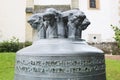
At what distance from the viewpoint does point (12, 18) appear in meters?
26.2

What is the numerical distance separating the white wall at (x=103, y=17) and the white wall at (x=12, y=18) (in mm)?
5040

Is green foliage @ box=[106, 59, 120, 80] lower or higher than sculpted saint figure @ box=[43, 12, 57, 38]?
lower

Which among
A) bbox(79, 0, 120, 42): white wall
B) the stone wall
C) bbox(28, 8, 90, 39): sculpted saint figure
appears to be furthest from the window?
bbox(28, 8, 90, 39): sculpted saint figure

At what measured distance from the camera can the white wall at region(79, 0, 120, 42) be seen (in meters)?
28.0

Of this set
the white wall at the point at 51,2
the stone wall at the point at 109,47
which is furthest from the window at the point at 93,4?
the stone wall at the point at 109,47

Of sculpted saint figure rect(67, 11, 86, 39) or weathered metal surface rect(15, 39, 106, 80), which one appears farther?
sculpted saint figure rect(67, 11, 86, 39)

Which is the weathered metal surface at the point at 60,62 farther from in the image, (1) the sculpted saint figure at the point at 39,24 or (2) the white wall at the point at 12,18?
(2) the white wall at the point at 12,18

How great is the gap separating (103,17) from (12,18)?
7298mm

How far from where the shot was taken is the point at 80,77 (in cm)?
273

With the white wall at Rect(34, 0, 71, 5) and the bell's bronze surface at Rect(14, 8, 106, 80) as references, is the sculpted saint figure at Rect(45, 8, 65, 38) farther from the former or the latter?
the white wall at Rect(34, 0, 71, 5)

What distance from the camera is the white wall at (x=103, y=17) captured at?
28008 mm

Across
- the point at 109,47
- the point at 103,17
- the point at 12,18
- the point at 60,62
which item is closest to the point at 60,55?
the point at 60,62

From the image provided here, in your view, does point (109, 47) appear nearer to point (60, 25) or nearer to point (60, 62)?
point (60, 25)

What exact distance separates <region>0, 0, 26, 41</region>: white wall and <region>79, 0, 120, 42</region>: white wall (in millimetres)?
5040
